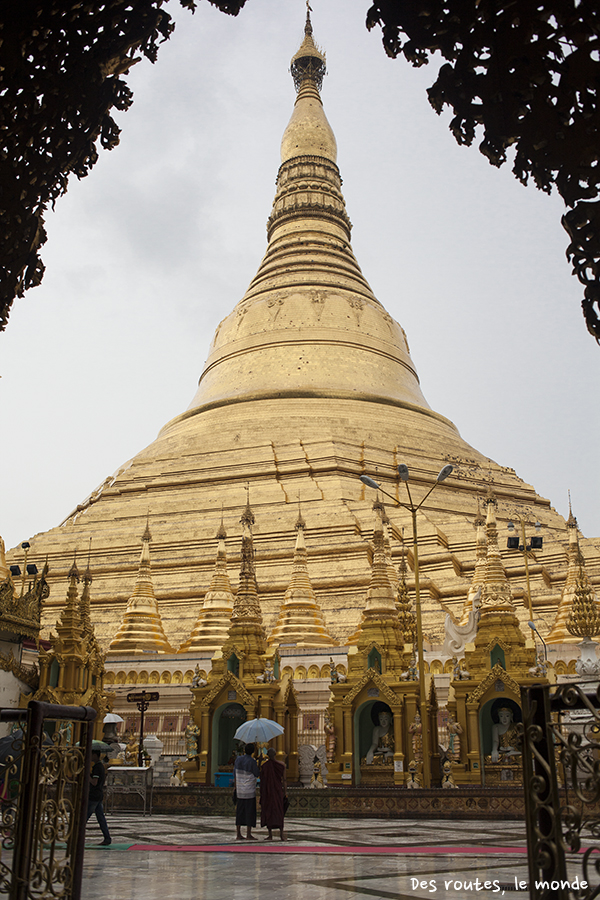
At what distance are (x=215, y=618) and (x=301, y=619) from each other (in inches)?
92.2

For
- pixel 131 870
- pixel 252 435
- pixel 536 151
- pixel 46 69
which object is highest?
pixel 252 435

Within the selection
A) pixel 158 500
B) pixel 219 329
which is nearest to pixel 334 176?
pixel 219 329

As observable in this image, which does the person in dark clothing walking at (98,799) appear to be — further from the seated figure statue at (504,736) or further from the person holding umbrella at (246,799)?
the seated figure statue at (504,736)

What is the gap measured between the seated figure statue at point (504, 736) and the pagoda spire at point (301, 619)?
5.90m

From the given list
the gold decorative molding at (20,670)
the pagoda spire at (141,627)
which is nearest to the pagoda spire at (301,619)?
the pagoda spire at (141,627)

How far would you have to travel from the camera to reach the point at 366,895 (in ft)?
17.2

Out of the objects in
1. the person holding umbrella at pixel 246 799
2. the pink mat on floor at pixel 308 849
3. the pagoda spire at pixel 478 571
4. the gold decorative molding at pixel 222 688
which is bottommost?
the pink mat on floor at pixel 308 849

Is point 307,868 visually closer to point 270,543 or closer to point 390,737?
point 390,737

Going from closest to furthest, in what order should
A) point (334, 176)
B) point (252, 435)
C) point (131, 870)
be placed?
point (131, 870) → point (252, 435) → point (334, 176)

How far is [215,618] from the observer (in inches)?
867

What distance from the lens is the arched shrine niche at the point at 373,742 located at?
1575 centimetres

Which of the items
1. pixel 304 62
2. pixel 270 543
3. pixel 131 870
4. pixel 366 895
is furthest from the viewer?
pixel 304 62

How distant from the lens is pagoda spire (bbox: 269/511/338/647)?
68.3 feet

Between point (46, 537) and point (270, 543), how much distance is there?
8573mm
